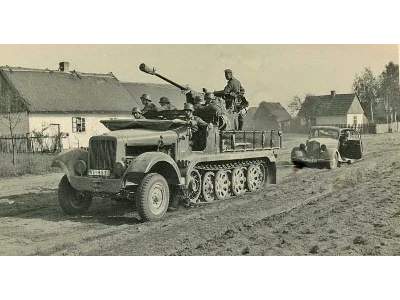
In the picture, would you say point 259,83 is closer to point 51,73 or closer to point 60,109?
point 51,73

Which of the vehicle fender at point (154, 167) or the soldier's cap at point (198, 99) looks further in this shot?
the soldier's cap at point (198, 99)

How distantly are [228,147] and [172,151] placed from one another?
1.64m

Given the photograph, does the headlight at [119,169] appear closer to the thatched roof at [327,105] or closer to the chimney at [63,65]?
the chimney at [63,65]

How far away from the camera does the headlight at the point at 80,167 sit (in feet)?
30.3

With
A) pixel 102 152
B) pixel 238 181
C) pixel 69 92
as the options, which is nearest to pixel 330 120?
pixel 238 181

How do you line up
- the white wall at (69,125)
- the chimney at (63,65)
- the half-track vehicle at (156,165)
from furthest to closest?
1. the white wall at (69,125)
2. the chimney at (63,65)
3. the half-track vehicle at (156,165)

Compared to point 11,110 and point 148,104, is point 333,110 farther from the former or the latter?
point 11,110

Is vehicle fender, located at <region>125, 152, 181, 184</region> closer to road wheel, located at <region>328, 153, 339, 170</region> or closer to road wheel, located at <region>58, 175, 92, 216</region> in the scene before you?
road wheel, located at <region>58, 175, 92, 216</region>

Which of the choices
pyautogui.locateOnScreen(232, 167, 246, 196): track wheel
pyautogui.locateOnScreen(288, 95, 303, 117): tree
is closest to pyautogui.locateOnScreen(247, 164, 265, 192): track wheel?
pyautogui.locateOnScreen(232, 167, 246, 196): track wheel

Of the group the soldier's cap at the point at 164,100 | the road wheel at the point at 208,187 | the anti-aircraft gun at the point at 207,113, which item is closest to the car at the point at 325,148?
the anti-aircraft gun at the point at 207,113

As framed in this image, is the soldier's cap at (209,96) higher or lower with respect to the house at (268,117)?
higher

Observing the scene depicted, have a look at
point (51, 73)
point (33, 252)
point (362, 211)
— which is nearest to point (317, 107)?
point (362, 211)

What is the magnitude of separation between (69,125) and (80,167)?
341 cm

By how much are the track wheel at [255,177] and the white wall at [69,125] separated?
10.3ft
